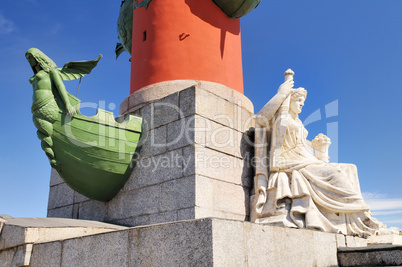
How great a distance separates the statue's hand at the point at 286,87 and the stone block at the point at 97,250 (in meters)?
3.99

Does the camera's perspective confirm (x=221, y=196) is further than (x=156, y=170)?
No

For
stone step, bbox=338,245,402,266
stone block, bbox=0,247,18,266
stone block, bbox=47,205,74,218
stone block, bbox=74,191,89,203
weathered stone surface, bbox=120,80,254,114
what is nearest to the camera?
stone step, bbox=338,245,402,266

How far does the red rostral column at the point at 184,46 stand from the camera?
782 centimetres

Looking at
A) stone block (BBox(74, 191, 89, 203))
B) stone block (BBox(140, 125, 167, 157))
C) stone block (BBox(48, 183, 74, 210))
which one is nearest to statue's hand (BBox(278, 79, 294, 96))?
stone block (BBox(140, 125, 167, 157))

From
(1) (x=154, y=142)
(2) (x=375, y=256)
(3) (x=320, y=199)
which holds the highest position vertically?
(1) (x=154, y=142)

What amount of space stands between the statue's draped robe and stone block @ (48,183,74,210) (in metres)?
4.08

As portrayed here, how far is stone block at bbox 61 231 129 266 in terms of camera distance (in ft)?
14.2

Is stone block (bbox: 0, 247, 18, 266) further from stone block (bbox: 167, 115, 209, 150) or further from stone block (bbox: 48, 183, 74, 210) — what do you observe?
stone block (bbox: 167, 115, 209, 150)

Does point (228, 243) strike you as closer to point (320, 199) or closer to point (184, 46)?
point (320, 199)

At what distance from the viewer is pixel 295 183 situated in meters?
6.33

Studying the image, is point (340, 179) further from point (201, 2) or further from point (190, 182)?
point (201, 2)

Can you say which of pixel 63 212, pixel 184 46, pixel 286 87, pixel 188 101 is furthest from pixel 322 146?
pixel 63 212

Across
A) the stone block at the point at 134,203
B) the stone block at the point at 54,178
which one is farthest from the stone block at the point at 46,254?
the stone block at the point at 54,178

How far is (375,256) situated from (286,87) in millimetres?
3298
